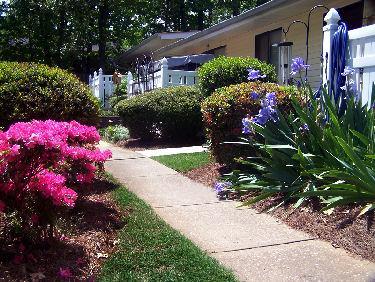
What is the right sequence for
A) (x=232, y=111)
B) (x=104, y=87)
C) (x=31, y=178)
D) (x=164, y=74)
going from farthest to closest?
(x=104, y=87), (x=164, y=74), (x=232, y=111), (x=31, y=178)

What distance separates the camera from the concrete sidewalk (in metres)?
3.78

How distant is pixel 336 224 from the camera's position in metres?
4.68

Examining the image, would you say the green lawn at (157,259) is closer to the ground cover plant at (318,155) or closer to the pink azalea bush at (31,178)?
the pink azalea bush at (31,178)

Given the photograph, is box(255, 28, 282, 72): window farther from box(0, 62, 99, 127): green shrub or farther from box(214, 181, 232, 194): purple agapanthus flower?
box(214, 181, 232, 194): purple agapanthus flower

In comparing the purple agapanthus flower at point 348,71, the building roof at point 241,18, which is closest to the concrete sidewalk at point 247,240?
the purple agapanthus flower at point 348,71

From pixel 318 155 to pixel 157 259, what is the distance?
2.26 m

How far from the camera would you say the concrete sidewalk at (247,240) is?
3779 millimetres

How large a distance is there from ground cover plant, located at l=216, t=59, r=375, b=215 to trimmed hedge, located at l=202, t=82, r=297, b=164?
18.0 inches

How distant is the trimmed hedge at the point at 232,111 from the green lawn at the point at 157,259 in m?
2.20

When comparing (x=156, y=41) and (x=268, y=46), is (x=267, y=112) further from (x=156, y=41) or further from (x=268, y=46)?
(x=156, y=41)

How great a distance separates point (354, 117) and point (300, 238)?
165 cm

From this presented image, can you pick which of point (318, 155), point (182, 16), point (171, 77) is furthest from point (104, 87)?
point (318, 155)

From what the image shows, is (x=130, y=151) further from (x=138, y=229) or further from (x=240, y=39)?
(x=240, y=39)

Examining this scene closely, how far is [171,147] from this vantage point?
11.2 meters
